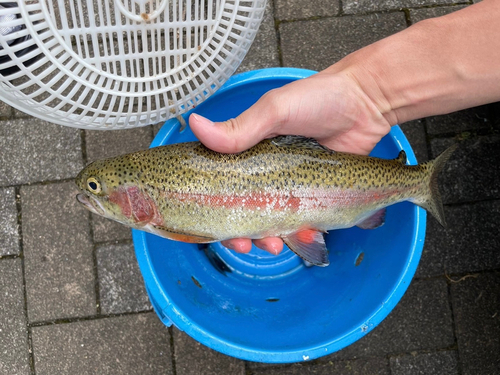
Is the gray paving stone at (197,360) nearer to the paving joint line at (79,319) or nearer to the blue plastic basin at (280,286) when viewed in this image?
the paving joint line at (79,319)

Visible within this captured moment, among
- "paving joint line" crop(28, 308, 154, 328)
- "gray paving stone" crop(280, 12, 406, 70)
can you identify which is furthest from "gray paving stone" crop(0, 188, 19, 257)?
"gray paving stone" crop(280, 12, 406, 70)

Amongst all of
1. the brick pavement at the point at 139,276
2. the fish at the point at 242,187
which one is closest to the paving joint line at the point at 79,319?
the brick pavement at the point at 139,276

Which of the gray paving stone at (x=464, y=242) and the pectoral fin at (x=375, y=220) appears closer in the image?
the pectoral fin at (x=375, y=220)

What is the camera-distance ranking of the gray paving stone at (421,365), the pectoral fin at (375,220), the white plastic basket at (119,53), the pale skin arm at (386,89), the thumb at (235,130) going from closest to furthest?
1. the white plastic basket at (119,53)
2. the thumb at (235,130)
3. the pale skin arm at (386,89)
4. the pectoral fin at (375,220)
5. the gray paving stone at (421,365)

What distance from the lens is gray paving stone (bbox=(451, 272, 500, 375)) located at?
311 cm

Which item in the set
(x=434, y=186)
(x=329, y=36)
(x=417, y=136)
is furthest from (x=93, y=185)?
(x=417, y=136)

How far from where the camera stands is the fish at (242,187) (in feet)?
6.58

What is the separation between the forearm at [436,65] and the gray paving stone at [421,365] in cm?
181

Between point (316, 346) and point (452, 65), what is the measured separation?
1638mm

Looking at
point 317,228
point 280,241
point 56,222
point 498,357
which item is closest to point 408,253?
point 317,228

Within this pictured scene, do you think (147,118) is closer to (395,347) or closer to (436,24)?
(436,24)

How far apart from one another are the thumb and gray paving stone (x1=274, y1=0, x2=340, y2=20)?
139 centimetres

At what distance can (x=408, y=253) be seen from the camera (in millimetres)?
2318

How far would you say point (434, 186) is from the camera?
7.51 feet
